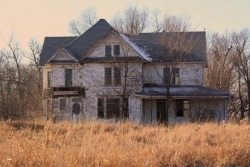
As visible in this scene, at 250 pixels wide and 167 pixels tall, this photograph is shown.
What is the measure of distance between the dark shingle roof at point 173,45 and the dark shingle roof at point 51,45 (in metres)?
6.37

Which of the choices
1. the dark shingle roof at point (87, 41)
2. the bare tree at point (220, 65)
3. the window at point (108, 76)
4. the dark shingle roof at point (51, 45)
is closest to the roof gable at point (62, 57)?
the dark shingle roof at point (87, 41)

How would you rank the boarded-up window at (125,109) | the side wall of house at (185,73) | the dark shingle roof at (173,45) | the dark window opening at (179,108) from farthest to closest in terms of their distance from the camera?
1. the side wall of house at (185,73)
2. the dark window opening at (179,108)
3. the boarded-up window at (125,109)
4. the dark shingle roof at (173,45)

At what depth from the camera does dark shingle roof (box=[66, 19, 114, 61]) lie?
3420 centimetres

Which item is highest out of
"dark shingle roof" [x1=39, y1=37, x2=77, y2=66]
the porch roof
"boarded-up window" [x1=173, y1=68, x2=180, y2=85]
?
"dark shingle roof" [x1=39, y1=37, x2=77, y2=66]

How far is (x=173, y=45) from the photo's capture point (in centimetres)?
2902

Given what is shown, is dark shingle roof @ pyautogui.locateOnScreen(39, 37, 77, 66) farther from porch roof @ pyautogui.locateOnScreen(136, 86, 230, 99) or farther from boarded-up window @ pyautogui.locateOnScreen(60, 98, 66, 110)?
porch roof @ pyautogui.locateOnScreen(136, 86, 230, 99)

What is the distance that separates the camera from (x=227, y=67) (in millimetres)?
52938

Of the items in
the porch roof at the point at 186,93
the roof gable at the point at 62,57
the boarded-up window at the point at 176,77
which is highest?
the roof gable at the point at 62,57

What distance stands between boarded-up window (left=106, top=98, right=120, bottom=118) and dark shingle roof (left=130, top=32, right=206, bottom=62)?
473cm

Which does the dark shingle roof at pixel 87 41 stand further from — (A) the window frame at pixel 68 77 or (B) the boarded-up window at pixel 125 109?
(B) the boarded-up window at pixel 125 109

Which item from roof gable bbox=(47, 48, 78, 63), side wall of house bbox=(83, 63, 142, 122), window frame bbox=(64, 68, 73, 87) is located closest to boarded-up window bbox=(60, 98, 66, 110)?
window frame bbox=(64, 68, 73, 87)

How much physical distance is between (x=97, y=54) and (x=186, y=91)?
7538mm

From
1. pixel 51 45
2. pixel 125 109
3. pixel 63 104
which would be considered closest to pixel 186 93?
pixel 125 109

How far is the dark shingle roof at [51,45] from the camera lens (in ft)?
119
